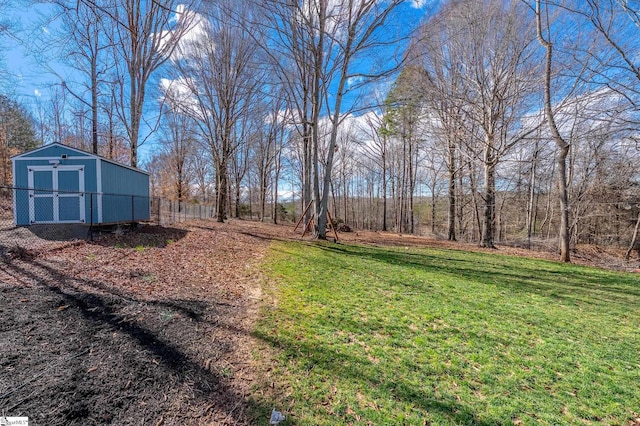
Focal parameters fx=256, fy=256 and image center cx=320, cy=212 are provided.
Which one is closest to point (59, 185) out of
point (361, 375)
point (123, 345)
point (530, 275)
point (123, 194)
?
point (123, 194)

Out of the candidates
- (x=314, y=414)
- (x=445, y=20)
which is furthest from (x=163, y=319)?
(x=445, y=20)

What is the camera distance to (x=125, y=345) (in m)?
2.39

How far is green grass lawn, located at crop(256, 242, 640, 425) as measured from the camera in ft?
6.17

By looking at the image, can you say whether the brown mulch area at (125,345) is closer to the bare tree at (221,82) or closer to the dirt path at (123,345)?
the dirt path at (123,345)

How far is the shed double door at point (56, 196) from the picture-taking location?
28.4ft

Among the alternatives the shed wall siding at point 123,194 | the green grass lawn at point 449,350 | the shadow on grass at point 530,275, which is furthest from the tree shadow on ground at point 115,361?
the shed wall siding at point 123,194

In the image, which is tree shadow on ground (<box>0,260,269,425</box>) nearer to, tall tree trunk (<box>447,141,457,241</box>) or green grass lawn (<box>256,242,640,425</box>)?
green grass lawn (<box>256,242,640,425</box>)

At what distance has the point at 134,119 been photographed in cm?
1277

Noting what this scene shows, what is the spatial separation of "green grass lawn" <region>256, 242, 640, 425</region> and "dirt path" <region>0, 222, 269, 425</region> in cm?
43

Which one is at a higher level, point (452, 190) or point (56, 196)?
point (452, 190)

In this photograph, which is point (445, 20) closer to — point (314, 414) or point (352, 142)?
point (314, 414)

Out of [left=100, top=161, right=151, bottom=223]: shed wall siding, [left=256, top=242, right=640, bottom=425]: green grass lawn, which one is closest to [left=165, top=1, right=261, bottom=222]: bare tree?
[left=100, top=161, right=151, bottom=223]: shed wall siding

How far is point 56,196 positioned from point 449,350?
12.1 meters

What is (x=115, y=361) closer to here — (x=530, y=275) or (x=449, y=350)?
(x=449, y=350)
